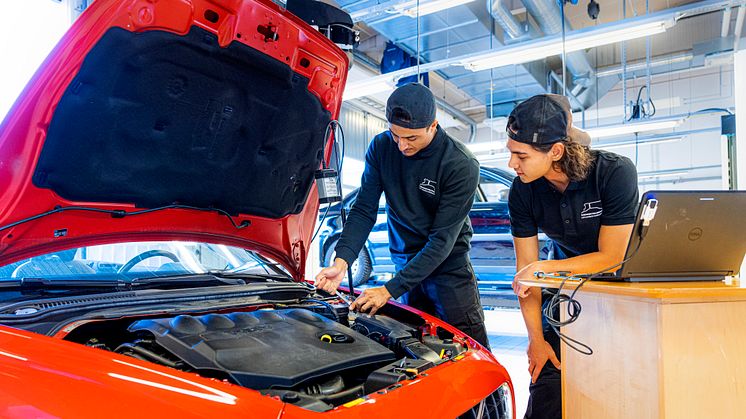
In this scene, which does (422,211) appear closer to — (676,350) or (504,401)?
(504,401)

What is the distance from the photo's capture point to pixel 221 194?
1.97 meters

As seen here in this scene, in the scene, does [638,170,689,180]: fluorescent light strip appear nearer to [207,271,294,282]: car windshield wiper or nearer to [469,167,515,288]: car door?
[469,167,515,288]: car door

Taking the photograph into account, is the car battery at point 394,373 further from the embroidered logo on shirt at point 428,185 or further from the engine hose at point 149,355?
the embroidered logo on shirt at point 428,185

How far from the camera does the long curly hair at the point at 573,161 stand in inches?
75.4

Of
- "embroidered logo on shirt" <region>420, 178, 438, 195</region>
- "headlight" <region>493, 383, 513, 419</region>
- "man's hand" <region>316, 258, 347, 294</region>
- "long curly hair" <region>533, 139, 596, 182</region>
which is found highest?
"long curly hair" <region>533, 139, 596, 182</region>

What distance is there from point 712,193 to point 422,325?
99 centimetres

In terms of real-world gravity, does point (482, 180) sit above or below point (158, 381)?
above

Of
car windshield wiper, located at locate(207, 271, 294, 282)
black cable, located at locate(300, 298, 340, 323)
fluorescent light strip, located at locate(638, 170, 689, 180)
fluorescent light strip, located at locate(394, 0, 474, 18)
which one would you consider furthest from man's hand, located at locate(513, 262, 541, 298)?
fluorescent light strip, located at locate(638, 170, 689, 180)

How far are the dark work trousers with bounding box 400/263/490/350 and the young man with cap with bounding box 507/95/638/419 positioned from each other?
0.89ft

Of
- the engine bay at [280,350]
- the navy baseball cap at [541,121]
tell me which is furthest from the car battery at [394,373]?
the navy baseball cap at [541,121]

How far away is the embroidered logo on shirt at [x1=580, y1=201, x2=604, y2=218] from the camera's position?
2.00m

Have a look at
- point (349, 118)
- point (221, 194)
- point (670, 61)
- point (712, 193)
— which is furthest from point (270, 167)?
point (670, 61)

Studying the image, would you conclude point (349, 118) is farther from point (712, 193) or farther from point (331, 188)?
point (712, 193)

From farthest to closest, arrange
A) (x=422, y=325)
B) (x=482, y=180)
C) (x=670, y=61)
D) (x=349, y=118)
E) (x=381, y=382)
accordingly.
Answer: (x=349, y=118) < (x=670, y=61) < (x=482, y=180) < (x=422, y=325) < (x=381, y=382)
